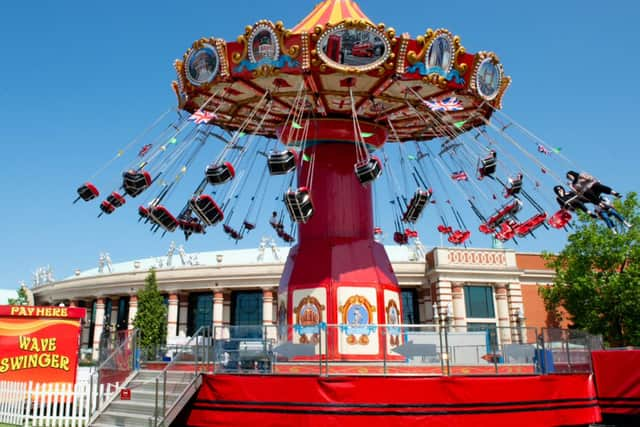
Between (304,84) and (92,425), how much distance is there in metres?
10.2

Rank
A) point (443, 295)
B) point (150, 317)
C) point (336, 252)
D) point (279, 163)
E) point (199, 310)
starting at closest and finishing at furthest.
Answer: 1. point (279, 163)
2. point (336, 252)
3. point (443, 295)
4. point (150, 317)
5. point (199, 310)

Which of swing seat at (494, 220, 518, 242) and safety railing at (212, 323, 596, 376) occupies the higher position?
swing seat at (494, 220, 518, 242)

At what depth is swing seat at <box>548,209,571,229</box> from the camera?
16331 mm

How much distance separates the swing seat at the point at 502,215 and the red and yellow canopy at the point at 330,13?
24.4 ft

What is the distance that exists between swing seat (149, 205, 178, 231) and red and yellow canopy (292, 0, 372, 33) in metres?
6.80

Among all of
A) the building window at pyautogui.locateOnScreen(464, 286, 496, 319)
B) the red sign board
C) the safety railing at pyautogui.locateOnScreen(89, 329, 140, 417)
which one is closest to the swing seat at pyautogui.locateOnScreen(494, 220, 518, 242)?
the safety railing at pyautogui.locateOnScreen(89, 329, 140, 417)

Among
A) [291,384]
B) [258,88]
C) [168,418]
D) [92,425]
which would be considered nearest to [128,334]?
[92,425]

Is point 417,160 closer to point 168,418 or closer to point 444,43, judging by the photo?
point 444,43

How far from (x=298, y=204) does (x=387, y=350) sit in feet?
15.1

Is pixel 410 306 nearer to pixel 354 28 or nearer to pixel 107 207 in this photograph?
pixel 107 207

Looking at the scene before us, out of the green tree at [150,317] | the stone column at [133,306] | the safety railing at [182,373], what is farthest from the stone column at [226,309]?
the safety railing at [182,373]

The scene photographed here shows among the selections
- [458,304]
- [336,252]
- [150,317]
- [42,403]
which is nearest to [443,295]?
[458,304]

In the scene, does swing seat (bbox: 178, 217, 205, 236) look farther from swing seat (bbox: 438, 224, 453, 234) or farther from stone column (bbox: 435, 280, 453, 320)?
stone column (bbox: 435, 280, 453, 320)

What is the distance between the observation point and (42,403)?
14.9 m
